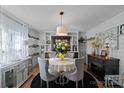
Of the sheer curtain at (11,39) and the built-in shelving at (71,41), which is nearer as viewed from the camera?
the sheer curtain at (11,39)

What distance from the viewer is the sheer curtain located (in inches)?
109

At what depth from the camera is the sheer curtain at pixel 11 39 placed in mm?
2775

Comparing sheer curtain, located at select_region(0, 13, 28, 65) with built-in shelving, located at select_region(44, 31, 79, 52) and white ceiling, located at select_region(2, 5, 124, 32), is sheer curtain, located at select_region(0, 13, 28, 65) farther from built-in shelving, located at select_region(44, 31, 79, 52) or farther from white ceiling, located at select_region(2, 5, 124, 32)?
built-in shelving, located at select_region(44, 31, 79, 52)

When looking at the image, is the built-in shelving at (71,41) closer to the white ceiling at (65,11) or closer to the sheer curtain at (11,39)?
the sheer curtain at (11,39)

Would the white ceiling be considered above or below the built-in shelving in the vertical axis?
above

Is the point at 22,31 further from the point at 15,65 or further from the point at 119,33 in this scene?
the point at 119,33

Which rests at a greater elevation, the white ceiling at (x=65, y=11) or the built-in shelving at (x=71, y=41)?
the white ceiling at (x=65, y=11)

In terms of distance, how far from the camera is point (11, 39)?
325cm

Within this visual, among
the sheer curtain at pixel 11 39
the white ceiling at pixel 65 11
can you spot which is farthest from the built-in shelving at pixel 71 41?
the white ceiling at pixel 65 11

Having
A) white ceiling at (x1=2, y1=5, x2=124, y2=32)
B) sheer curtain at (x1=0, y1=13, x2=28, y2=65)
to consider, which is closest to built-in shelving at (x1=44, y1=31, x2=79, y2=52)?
sheer curtain at (x1=0, y1=13, x2=28, y2=65)
